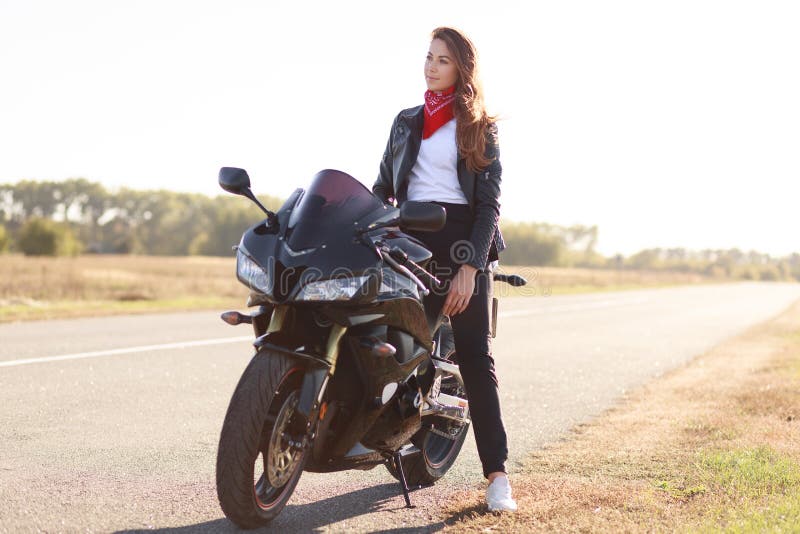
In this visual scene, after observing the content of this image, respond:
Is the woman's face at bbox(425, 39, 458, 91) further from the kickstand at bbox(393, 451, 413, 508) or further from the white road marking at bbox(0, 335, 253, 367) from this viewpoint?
the white road marking at bbox(0, 335, 253, 367)

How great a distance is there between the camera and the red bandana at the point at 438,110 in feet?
12.8

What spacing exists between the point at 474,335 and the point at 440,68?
1267 millimetres

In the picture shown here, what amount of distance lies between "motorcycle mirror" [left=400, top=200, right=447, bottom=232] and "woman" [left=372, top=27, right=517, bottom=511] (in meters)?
0.54

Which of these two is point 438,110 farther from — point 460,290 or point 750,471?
point 750,471

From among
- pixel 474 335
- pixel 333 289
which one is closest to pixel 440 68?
pixel 474 335

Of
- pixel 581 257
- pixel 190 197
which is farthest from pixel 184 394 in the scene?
pixel 581 257

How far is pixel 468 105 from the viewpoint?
3.83 meters

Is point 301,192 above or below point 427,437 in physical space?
above

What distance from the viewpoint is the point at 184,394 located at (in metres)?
6.72

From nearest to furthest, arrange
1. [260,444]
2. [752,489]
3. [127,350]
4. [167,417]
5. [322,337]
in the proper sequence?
[260,444] < [322,337] < [752,489] < [167,417] < [127,350]

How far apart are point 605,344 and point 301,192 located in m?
9.98

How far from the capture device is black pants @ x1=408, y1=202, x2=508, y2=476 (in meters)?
3.88

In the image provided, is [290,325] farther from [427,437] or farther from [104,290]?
[104,290]

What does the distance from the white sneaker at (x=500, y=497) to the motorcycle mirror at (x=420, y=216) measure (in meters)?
1.28
